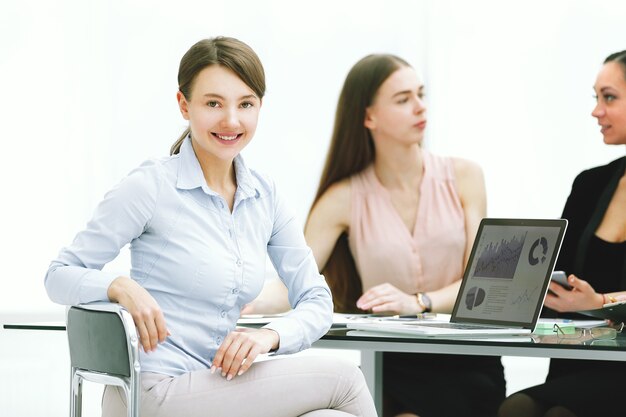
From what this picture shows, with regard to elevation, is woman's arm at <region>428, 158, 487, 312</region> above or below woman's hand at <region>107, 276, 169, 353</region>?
below

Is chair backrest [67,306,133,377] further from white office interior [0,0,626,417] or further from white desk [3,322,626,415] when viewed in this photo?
white office interior [0,0,626,417]

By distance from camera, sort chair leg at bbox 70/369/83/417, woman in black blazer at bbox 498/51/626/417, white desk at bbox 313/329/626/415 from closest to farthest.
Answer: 1. white desk at bbox 313/329/626/415
2. chair leg at bbox 70/369/83/417
3. woman in black blazer at bbox 498/51/626/417

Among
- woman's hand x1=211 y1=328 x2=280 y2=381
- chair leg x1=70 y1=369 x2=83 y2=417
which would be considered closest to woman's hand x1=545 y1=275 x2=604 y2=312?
woman's hand x1=211 y1=328 x2=280 y2=381

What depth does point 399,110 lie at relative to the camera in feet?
10.5

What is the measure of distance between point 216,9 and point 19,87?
3.14 feet

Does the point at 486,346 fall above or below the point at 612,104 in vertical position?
below

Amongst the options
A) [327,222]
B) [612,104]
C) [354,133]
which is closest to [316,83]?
[354,133]

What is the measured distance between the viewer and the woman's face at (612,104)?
9.57 ft

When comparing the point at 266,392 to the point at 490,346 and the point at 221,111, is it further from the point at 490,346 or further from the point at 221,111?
the point at 221,111

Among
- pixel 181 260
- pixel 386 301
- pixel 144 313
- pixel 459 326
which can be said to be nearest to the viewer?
pixel 144 313

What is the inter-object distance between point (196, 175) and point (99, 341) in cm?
39

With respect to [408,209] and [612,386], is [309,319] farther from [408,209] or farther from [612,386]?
[408,209]

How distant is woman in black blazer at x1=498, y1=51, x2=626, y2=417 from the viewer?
2.57 meters

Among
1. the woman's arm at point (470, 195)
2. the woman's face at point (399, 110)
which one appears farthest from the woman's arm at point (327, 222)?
the woman's arm at point (470, 195)
